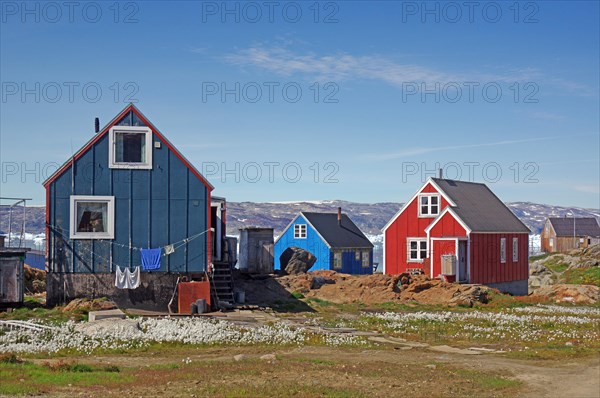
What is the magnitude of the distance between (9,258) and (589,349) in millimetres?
24358

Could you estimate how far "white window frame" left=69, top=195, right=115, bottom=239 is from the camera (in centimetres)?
3731

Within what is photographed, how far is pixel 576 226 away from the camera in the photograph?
124 meters

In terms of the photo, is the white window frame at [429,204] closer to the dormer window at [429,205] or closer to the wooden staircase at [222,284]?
the dormer window at [429,205]

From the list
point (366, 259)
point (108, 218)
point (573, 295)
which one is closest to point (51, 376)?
point (108, 218)

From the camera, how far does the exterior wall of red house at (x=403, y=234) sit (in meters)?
57.5

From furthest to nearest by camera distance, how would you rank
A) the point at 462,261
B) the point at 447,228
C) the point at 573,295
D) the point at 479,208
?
the point at 479,208, the point at 447,228, the point at 462,261, the point at 573,295

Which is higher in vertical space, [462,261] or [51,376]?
[462,261]

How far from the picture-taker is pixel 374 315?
125ft

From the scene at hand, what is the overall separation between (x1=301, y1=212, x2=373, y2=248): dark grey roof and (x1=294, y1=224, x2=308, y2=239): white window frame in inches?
42.4

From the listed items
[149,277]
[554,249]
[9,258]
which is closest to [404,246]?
[149,277]

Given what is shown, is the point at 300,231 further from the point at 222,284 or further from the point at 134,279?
the point at 134,279

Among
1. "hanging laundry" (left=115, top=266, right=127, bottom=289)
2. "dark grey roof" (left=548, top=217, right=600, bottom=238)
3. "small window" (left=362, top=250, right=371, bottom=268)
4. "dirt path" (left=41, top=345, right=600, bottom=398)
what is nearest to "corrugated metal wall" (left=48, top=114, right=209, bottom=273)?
"hanging laundry" (left=115, top=266, right=127, bottom=289)

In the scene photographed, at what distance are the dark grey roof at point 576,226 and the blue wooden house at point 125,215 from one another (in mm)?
96250

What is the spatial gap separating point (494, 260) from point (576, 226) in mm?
72700
